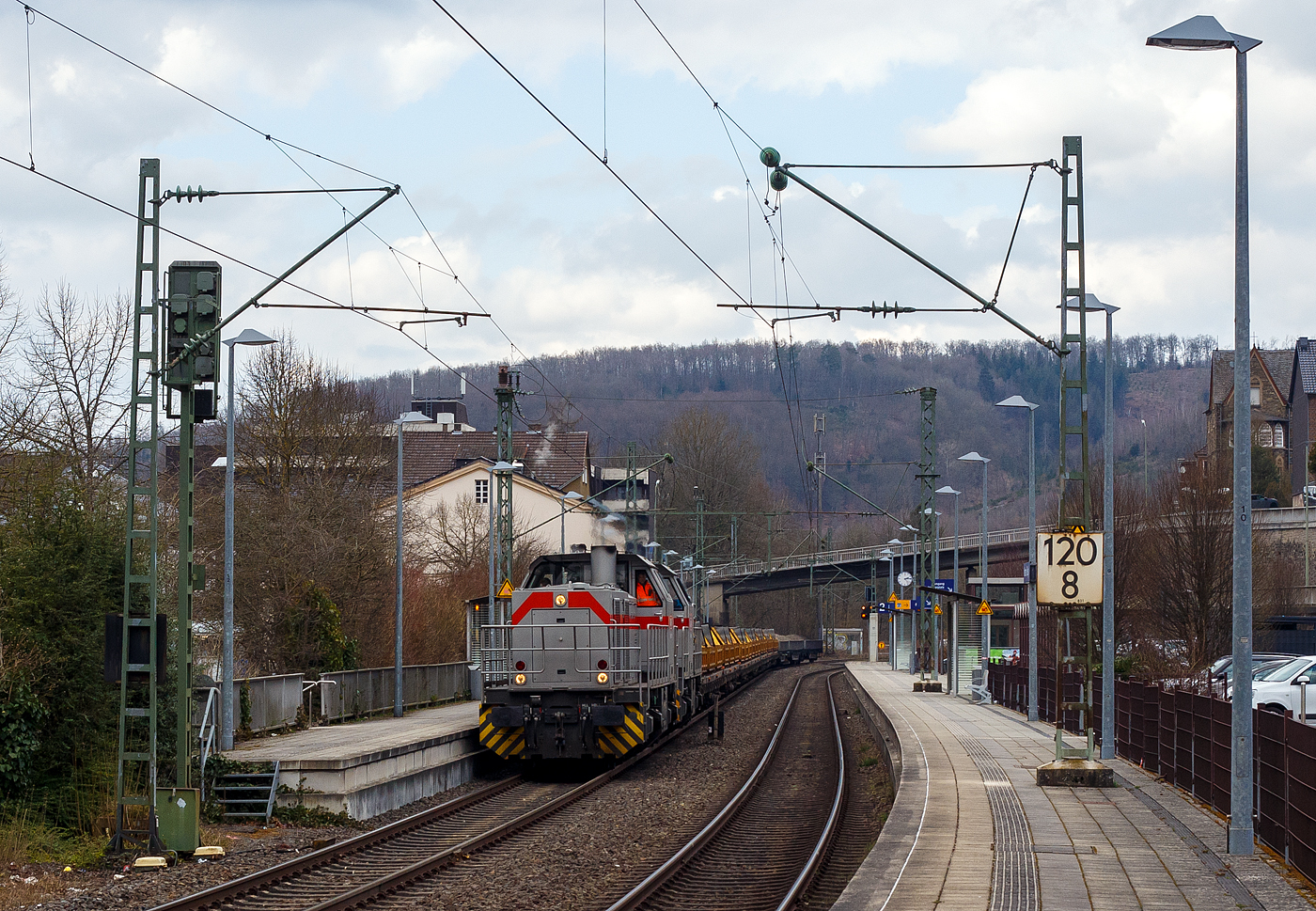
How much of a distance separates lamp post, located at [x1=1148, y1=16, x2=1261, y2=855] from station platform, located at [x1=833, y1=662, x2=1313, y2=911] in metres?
0.61

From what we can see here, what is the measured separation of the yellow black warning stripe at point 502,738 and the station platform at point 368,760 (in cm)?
61

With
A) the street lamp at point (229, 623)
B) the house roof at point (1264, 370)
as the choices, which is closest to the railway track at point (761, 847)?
the street lamp at point (229, 623)

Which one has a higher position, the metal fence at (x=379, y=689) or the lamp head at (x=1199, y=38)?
the lamp head at (x=1199, y=38)

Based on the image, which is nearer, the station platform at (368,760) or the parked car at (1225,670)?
the station platform at (368,760)

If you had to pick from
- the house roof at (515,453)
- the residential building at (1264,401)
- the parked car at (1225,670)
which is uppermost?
the residential building at (1264,401)

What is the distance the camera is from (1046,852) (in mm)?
11750

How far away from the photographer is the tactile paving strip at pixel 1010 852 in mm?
9680

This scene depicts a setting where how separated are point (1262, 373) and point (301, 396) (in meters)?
67.4

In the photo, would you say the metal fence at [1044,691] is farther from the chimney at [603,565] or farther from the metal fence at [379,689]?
the metal fence at [379,689]

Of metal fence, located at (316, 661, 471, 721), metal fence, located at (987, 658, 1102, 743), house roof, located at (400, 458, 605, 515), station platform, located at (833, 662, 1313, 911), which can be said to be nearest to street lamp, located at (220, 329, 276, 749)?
metal fence, located at (316, 661, 471, 721)

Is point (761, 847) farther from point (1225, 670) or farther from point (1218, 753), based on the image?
point (1225, 670)

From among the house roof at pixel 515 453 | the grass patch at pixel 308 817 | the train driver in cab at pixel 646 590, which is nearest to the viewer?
the grass patch at pixel 308 817

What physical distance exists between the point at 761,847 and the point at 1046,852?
4024mm

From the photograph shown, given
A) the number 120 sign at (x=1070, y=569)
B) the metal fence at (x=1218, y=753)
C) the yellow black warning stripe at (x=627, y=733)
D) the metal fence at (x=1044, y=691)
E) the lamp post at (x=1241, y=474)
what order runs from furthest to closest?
1. the metal fence at (x=1044, y=691)
2. the yellow black warning stripe at (x=627, y=733)
3. the number 120 sign at (x=1070, y=569)
4. the lamp post at (x=1241, y=474)
5. the metal fence at (x=1218, y=753)
